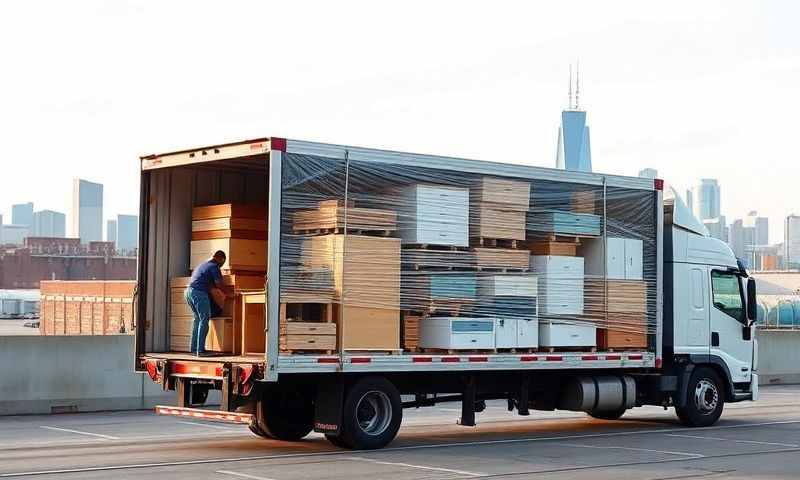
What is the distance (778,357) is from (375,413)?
18099 mm

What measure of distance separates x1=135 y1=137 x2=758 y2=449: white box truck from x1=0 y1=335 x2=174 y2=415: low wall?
4.37 m

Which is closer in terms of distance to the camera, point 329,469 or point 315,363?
point 329,469

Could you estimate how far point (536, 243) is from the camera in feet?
53.7

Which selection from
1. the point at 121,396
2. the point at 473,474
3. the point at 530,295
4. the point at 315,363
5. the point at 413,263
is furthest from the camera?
the point at 121,396

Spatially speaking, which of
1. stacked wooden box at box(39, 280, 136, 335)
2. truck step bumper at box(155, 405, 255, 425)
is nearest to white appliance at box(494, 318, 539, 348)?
truck step bumper at box(155, 405, 255, 425)

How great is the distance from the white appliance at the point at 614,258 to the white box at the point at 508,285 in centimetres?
138

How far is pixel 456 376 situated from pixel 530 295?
142 cm

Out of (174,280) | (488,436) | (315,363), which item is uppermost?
(174,280)

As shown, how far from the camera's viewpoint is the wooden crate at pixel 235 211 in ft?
49.7

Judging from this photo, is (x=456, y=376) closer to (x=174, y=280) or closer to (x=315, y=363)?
(x=315, y=363)

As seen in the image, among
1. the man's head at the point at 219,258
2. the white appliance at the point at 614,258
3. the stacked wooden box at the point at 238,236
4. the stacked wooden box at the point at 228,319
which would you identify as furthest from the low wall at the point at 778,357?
the man's head at the point at 219,258

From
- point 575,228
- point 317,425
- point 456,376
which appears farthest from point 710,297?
point 317,425

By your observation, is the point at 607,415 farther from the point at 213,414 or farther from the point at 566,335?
the point at 213,414

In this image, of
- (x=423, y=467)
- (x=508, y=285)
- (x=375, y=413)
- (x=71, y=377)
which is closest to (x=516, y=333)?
(x=508, y=285)
